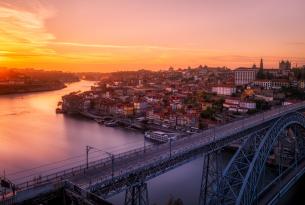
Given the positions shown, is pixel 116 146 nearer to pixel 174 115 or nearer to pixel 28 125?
pixel 174 115

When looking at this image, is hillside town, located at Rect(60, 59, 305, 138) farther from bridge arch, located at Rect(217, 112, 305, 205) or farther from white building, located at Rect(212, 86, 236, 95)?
bridge arch, located at Rect(217, 112, 305, 205)

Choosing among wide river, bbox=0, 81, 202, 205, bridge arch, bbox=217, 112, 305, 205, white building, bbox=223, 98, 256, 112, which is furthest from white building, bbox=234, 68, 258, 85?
bridge arch, bbox=217, 112, 305, 205

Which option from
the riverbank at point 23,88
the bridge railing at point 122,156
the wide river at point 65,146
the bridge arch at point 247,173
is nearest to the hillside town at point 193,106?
the wide river at point 65,146

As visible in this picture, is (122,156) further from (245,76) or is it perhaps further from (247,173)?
(245,76)

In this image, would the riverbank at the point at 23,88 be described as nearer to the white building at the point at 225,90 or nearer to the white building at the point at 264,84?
the white building at the point at 225,90

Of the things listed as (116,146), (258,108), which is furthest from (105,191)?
(258,108)

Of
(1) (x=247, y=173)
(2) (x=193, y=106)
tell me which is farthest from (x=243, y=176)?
(2) (x=193, y=106)
